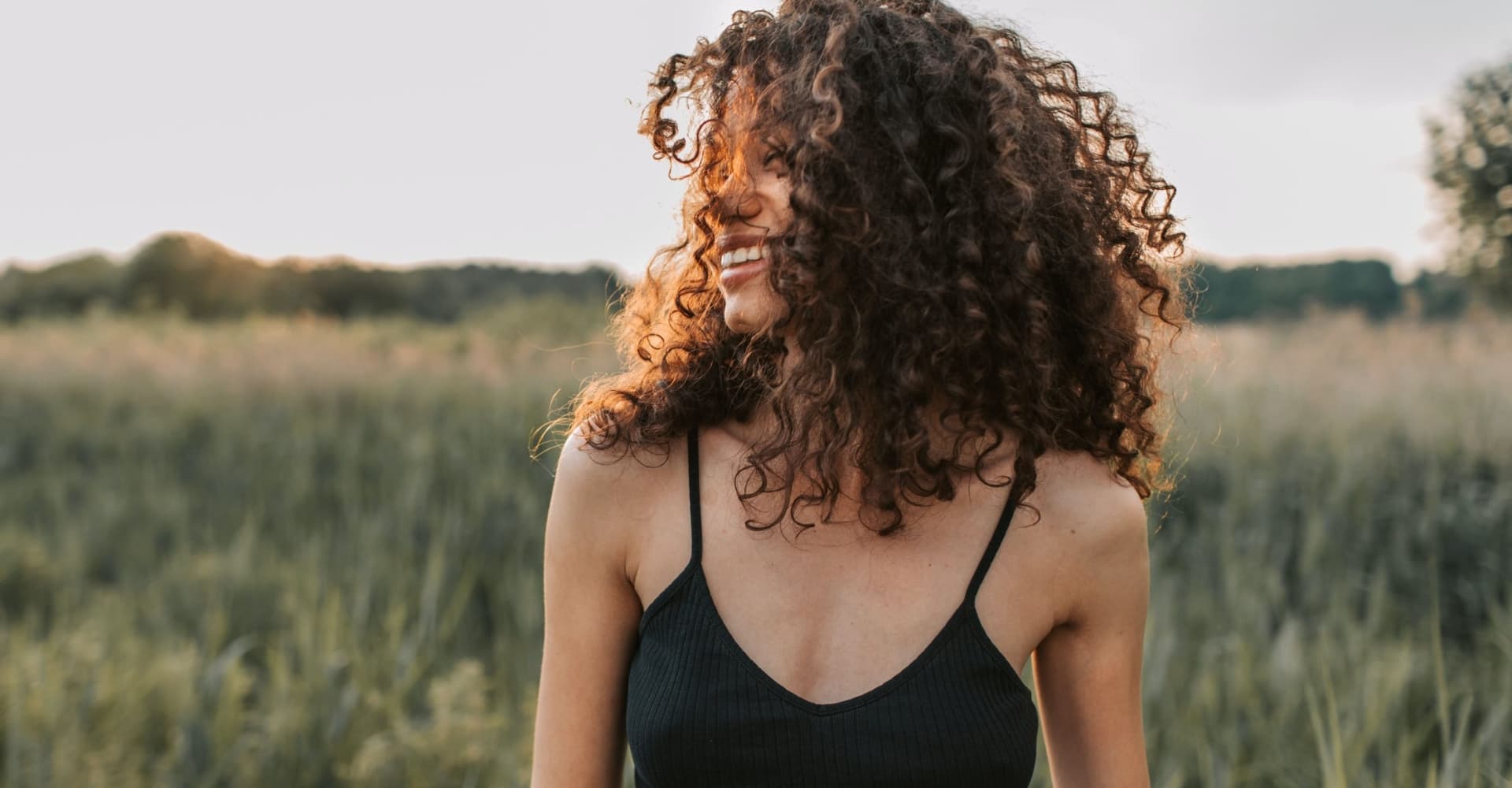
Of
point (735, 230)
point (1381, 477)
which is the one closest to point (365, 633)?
point (735, 230)

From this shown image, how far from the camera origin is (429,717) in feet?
10.5

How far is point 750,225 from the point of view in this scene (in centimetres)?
142

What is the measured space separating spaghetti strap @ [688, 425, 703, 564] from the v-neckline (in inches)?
1.7

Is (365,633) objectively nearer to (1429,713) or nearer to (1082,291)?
(1082,291)

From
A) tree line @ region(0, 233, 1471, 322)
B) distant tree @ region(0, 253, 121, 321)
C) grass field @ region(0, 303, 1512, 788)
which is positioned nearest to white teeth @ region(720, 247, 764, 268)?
grass field @ region(0, 303, 1512, 788)

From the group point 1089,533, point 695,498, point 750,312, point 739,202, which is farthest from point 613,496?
point 1089,533

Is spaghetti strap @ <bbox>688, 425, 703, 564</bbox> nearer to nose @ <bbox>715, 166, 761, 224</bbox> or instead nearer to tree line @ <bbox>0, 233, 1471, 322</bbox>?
nose @ <bbox>715, 166, 761, 224</bbox>

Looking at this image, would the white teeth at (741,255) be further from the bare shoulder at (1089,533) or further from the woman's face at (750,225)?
the bare shoulder at (1089,533)

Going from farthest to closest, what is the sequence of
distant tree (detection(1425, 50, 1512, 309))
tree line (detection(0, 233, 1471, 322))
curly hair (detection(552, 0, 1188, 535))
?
tree line (detection(0, 233, 1471, 322)) → distant tree (detection(1425, 50, 1512, 309)) → curly hair (detection(552, 0, 1188, 535))

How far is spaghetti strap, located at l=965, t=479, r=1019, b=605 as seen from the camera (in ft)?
4.34

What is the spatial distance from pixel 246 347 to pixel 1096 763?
30.3 feet

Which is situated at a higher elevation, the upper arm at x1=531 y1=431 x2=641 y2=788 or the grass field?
the upper arm at x1=531 y1=431 x2=641 y2=788

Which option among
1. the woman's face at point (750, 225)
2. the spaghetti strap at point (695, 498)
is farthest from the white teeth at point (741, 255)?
the spaghetti strap at point (695, 498)

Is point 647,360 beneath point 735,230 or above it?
beneath
